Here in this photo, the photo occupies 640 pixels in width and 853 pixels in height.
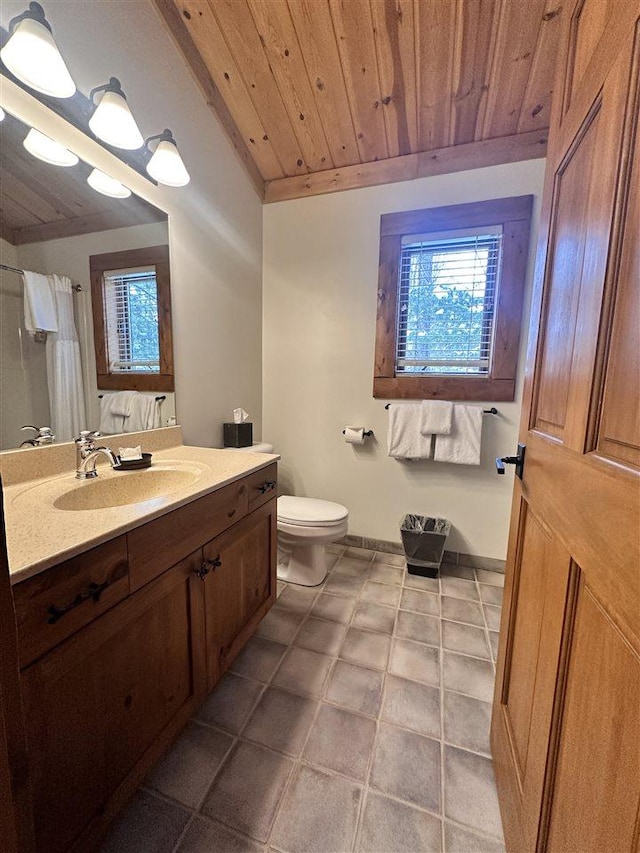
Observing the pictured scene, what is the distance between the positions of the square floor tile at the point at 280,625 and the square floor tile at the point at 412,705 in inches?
18.9

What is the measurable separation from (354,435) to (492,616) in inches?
49.0

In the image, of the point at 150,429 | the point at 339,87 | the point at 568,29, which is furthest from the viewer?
the point at 339,87

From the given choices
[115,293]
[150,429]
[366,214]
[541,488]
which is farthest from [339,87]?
[541,488]

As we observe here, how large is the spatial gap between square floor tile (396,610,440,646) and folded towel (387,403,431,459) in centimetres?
88

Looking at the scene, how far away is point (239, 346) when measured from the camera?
2221 mm

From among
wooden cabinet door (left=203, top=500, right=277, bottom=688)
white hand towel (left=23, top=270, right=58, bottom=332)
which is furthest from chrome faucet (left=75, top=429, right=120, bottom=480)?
wooden cabinet door (left=203, top=500, right=277, bottom=688)

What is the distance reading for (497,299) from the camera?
76.9 inches

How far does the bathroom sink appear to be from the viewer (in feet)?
3.55

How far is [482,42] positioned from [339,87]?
65 cm

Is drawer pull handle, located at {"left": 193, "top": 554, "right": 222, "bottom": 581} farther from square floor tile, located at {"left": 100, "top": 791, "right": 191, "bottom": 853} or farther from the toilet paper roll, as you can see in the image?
the toilet paper roll

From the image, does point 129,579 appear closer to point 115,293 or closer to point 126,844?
point 126,844

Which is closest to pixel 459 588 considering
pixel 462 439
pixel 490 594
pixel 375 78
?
pixel 490 594

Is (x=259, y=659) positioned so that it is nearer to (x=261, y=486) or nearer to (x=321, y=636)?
(x=321, y=636)

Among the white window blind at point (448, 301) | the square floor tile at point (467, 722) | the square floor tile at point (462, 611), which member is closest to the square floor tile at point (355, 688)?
the square floor tile at point (467, 722)
